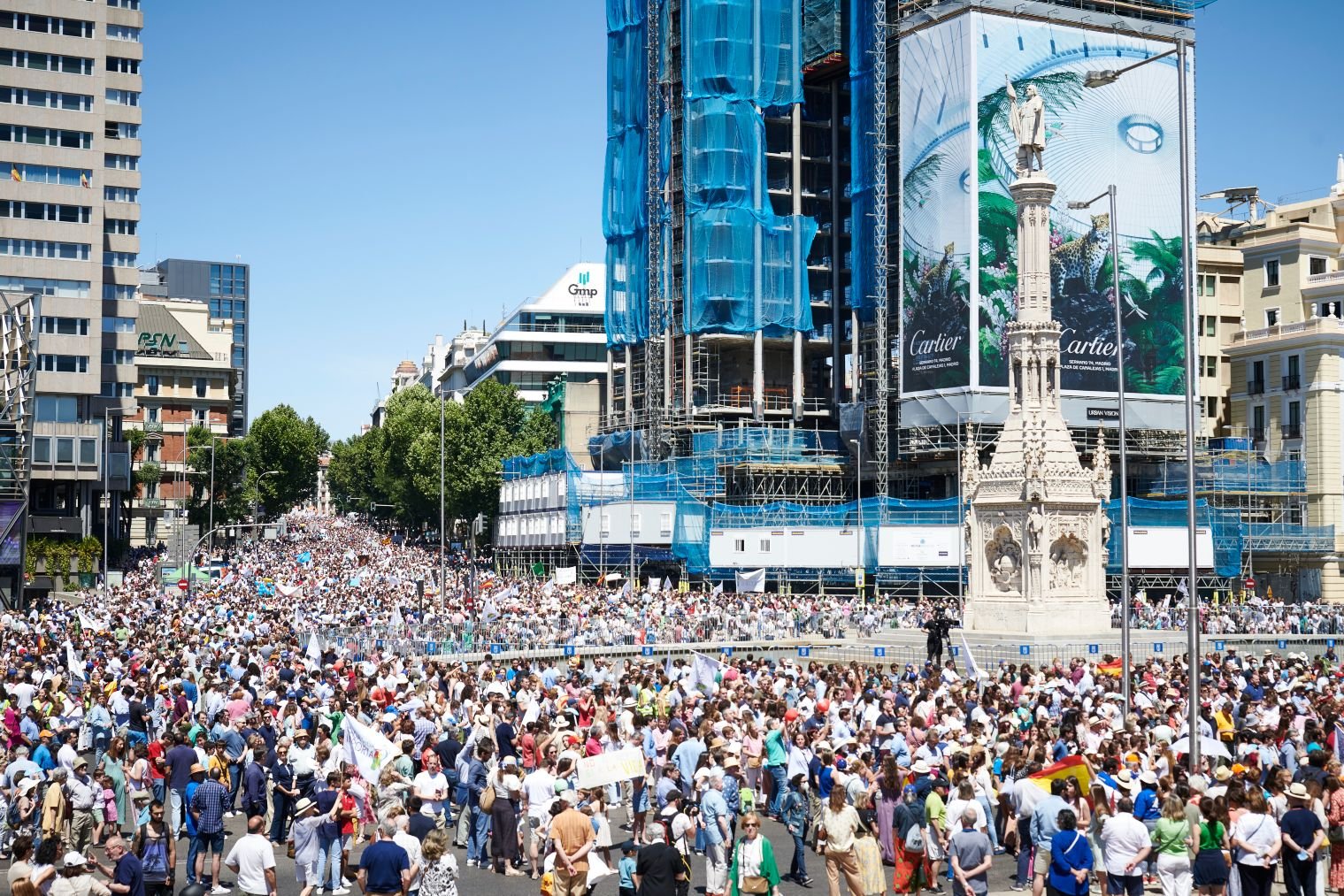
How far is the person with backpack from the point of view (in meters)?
15.5

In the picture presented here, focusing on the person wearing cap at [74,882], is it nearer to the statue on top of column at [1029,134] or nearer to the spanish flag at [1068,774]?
the spanish flag at [1068,774]

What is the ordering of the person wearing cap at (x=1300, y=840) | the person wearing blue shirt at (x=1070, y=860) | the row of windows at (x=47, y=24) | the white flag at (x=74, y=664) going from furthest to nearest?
the row of windows at (x=47, y=24)
the white flag at (x=74, y=664)
the person wearing cap at (x=1300, y=840)
the person wearing blue shirt at (x=1070, y=860)

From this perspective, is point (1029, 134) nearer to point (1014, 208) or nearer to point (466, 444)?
point (1014, 208)

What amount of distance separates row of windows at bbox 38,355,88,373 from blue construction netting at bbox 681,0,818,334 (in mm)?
31451

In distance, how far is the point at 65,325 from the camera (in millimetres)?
83812

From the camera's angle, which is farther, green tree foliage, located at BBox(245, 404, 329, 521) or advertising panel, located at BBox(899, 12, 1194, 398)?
green tree foliage, located at BBox(245, 404, 329, 521)

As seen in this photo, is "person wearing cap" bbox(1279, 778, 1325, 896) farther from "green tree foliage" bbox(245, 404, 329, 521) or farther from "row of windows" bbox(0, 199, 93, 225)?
"green tree foliage" bbox(245, 404, 329, 521)

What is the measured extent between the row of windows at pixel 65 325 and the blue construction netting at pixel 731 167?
3152 cm

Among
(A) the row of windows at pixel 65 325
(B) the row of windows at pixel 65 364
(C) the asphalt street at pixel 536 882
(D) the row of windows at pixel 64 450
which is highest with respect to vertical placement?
(A) the row of windows at pixel 65 325

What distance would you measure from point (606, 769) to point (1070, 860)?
16.9ft

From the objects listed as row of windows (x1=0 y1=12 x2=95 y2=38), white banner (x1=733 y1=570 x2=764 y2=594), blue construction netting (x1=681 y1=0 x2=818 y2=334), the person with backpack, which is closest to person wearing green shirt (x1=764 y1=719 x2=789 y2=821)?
the person with backpack

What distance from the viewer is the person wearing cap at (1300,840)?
15648 mm

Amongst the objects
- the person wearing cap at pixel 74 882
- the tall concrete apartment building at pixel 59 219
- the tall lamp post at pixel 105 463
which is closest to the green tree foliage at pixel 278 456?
the tall lamp post at pixel 105 463

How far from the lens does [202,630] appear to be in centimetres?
4481
